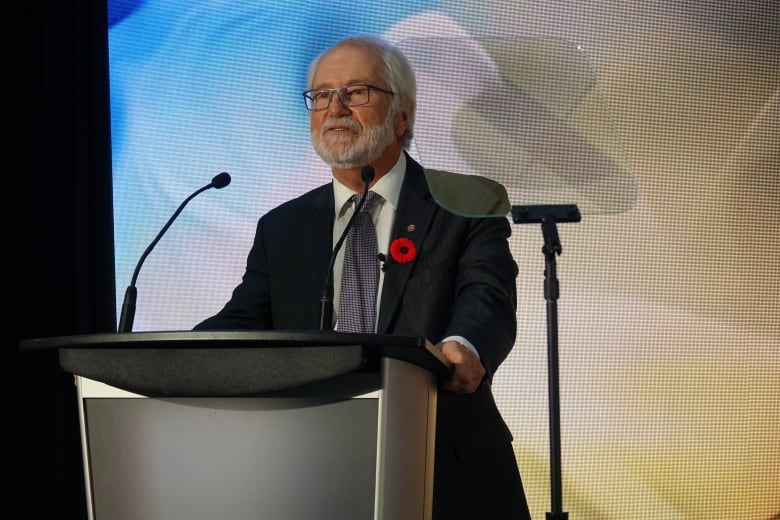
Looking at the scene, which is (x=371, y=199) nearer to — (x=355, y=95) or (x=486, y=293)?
(x=355, y=95)

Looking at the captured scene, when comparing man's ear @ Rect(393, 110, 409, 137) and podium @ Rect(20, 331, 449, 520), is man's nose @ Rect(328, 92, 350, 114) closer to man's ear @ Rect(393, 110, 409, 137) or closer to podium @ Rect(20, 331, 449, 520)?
man's ear @ Rect(393, 110, 409, 137)

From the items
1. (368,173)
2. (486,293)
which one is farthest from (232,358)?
(486,293)

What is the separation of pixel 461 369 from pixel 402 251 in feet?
1.84

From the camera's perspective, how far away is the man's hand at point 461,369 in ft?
3.93

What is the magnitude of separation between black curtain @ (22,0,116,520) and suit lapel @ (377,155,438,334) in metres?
1.22

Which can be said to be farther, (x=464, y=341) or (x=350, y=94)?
(x=350, y=94)

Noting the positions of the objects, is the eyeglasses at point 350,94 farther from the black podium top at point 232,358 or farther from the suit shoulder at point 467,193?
the black podium top at point 232,358

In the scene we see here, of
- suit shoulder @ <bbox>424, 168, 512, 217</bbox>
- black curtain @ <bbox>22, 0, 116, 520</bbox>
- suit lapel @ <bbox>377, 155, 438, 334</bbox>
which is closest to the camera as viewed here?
suit shoulder @ <bbox>424, 168, 512, 217</bbox>

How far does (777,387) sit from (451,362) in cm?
224

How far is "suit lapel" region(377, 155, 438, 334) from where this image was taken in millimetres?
1708

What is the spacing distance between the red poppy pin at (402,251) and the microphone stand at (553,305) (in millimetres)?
336

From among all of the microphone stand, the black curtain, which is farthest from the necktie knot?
the black curtain

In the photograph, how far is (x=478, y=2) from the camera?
9.89 ft

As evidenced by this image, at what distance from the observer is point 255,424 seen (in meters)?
1.06
